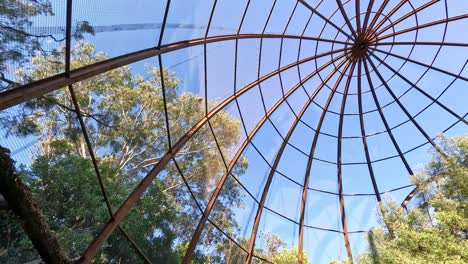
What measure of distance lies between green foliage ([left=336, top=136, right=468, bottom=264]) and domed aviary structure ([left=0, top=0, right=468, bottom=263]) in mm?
757

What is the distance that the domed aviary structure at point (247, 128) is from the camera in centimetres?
1371

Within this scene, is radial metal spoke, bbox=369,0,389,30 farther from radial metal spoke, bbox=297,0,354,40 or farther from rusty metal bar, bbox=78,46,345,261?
rusty metal bar, bbox=78,46,345,261

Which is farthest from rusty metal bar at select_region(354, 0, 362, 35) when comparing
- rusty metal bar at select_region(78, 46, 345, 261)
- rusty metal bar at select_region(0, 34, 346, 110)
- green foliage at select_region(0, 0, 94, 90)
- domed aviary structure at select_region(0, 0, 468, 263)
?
green foliage at select_region(0, 0, 94, 90)

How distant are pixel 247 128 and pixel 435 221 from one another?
9209 mm

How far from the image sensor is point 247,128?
18.4 meters

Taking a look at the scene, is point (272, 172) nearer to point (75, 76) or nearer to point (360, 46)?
point (360, 46)

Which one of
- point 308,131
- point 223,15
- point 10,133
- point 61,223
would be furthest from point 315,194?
point 10,133

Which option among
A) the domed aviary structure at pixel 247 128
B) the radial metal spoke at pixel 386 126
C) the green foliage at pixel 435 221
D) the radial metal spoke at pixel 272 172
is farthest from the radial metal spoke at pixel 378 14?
the green foliage at pixel 435 221

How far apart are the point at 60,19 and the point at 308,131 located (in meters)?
15.3

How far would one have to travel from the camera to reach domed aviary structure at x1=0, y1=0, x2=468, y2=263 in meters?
13.7

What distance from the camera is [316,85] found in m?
20.4

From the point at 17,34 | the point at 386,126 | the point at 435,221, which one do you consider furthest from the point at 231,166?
the point at 17,34

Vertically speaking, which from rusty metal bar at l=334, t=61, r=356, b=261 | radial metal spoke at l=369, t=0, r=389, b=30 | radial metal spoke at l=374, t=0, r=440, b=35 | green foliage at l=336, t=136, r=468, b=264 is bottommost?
green foliage at l=336, t=136, r=468, b=264

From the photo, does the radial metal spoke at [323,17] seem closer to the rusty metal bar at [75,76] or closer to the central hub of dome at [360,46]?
the central hub of dome at [360,46]
